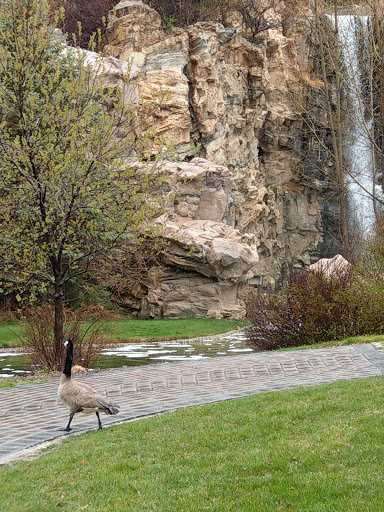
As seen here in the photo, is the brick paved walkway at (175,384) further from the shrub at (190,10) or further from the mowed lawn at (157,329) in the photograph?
the shrub at (190,10)

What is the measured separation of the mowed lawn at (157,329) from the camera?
Result: 20.8m

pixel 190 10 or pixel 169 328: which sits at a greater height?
pixel 190 10

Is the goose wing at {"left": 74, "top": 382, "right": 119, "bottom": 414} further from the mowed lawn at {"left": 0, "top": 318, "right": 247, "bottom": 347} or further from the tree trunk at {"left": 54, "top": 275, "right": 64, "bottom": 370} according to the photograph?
the mowed lawn at {"left": 0, "top": 318, "right": 247, "bottom": 347}

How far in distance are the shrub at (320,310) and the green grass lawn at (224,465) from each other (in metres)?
8.26

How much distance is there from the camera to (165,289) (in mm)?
26891

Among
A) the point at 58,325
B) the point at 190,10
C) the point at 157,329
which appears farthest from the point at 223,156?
the point at 58,325

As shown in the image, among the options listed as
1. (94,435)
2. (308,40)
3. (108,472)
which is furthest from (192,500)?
(308,40)

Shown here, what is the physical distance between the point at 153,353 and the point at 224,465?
12124mm

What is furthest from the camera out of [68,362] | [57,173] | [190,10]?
[190,10]

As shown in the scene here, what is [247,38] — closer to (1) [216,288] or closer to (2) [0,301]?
(1) [216,288]

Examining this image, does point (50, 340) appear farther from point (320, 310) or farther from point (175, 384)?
point (320, 310)

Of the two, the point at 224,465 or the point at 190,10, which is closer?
the point at 224,465

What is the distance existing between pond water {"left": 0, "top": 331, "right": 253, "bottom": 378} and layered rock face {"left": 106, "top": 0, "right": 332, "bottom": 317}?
12.2 feet

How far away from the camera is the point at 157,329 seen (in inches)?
893
